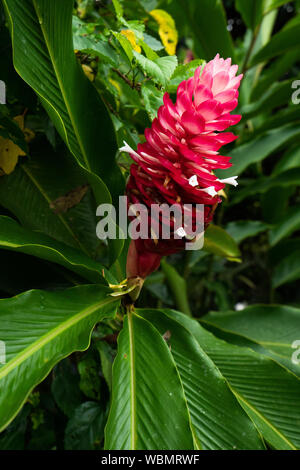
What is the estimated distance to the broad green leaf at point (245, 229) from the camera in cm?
146

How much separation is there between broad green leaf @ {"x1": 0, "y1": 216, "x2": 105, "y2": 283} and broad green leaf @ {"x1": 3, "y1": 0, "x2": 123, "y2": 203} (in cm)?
10

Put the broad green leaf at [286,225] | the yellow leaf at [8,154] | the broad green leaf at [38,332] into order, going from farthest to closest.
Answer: the broad green leaf at [286,225] → the yellow leaf at [8,154] → the broad green leaf at [38,332]

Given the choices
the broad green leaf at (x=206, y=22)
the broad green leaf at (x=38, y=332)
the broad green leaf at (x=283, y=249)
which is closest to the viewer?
the broad green leaf at (x=38, y=332)

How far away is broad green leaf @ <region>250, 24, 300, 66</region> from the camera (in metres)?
1.15

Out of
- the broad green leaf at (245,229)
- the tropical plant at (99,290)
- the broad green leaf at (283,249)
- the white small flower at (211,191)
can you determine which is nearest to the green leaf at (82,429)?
the tropical plant at (99,290)

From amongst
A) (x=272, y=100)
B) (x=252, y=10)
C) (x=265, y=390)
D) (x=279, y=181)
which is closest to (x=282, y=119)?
(x=272, y=100)

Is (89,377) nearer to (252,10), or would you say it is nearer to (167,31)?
(167,31)

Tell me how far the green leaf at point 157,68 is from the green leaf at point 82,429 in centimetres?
62

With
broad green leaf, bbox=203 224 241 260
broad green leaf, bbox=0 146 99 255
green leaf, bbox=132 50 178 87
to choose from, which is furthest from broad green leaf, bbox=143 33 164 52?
broad green leaf, bbox=203 224 241 260

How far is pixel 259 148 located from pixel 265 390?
83 centimetres

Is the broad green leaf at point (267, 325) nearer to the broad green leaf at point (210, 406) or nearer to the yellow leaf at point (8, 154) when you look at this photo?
the broad green leaf at point (210, 406)

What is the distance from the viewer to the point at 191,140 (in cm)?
53

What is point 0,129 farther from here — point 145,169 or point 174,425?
point 174,425

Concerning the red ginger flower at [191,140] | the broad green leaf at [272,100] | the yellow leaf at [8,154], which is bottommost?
the red ginger flower at [191,140]
